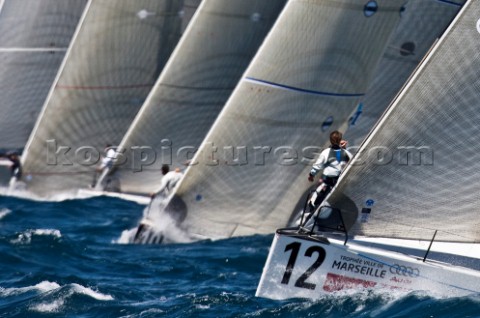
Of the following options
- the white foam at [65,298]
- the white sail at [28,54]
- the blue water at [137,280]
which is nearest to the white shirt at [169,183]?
the blue water at [137,280]

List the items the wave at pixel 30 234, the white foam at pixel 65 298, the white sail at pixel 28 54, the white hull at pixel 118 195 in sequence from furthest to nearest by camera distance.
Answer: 1. the white sail at pixel 28 54
2. the white hull at pixel 118 195
3. the wave at pixel 30 234
4. the white foam at pixel 65 298

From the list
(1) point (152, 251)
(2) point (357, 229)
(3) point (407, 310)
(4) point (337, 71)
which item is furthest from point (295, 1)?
(3) point (407, 310)

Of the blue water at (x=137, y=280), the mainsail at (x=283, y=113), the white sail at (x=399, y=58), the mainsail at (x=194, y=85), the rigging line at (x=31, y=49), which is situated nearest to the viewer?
the blue water at (x=137, y=280)

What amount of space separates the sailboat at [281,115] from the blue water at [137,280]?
60cm

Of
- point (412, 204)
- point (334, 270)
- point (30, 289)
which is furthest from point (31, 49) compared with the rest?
point (412, 204)

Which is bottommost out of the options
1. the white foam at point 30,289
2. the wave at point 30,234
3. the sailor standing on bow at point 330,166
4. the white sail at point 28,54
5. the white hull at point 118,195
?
the white foam at point 30,289

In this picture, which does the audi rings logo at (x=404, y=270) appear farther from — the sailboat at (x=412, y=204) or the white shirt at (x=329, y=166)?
the white shirt at (x=329, y=166)

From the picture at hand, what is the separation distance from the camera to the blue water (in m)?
14.0

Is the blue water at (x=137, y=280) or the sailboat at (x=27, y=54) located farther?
the sailboat at (x=27, y=54)

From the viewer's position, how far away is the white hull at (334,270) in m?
14.3

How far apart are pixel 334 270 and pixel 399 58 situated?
7.74 meters

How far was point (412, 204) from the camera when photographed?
14.4 meters

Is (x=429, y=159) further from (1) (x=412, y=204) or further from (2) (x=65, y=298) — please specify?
(2) (x=65, y=298)

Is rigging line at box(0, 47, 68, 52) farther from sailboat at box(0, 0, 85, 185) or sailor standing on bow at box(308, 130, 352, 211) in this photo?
sailor standing on bow at box(308, 130, 352, 211)
